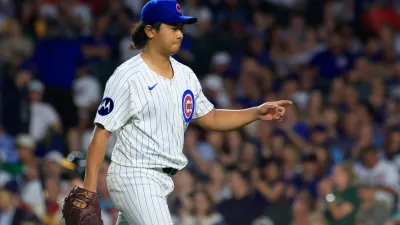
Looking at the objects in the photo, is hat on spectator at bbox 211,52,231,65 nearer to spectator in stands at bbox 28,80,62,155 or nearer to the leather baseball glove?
spectator in stands at bbox 28,80,62,155

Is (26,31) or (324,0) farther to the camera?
(324,0)

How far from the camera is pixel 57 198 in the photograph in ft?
27.9

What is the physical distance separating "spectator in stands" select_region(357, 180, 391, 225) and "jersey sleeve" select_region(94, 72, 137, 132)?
4468 mm

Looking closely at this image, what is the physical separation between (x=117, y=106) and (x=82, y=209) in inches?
22.3

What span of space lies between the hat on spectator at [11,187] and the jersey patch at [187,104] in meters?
4.65

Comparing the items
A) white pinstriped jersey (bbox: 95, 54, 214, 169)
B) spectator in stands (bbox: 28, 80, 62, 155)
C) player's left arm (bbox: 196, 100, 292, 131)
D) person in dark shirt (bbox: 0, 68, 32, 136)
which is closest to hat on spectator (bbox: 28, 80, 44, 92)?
spectator in stands (bbox: 28, 80, 62, 155)

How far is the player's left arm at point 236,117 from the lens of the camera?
496 cm

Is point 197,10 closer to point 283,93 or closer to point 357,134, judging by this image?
point 283,93

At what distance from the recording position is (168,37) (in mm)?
4684

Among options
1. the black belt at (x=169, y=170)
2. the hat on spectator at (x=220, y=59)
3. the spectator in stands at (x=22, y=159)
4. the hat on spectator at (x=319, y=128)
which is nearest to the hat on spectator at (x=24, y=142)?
the spectator in stands at (x=22, y=159)

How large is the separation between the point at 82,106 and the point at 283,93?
8.40ft

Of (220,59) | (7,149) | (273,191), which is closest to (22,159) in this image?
(7,149)

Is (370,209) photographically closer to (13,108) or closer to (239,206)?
(239,206)

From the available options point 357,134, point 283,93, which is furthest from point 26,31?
point 357,134
